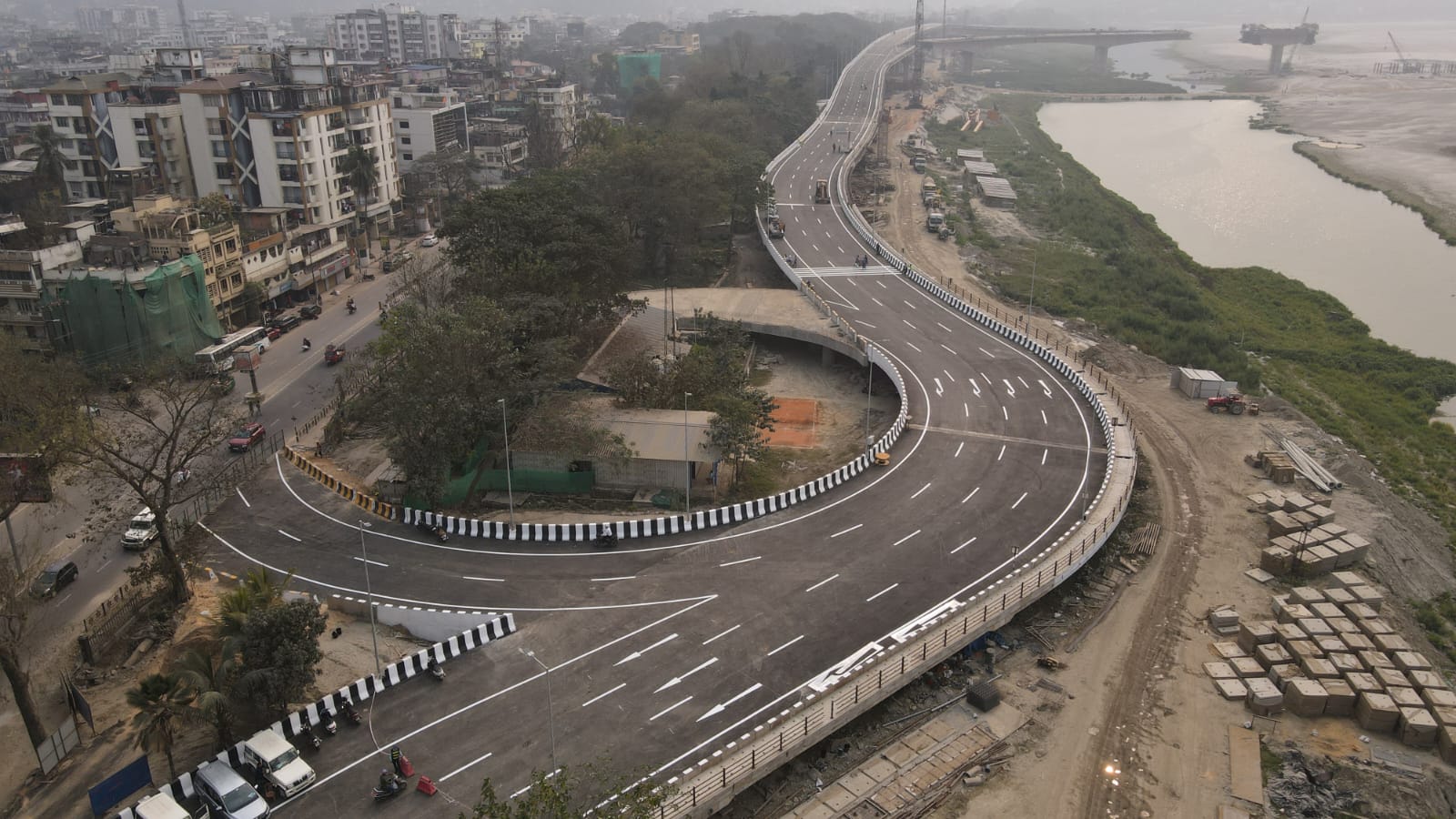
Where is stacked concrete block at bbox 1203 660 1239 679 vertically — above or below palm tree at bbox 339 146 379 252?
below

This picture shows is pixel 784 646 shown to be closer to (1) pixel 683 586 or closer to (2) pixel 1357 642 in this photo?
(1) pixel 683 586

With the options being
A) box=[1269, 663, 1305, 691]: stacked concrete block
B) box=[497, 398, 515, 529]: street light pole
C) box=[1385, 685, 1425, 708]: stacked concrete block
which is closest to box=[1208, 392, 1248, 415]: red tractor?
box=[1269, 663, 1305, 691]: stacked concrete block

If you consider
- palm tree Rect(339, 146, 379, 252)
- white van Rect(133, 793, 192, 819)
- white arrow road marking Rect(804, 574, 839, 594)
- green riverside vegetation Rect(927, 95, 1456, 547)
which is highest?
palm tree Rect(339, 146, 379, 252)

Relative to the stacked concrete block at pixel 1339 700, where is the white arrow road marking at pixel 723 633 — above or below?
above

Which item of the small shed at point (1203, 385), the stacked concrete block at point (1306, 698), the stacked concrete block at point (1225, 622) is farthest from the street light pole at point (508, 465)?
the small shed at point (1203, 385)

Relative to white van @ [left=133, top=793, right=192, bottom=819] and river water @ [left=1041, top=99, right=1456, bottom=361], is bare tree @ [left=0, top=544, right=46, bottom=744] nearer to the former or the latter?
white van @ [left=133, top=793, right=192, bottom=819]

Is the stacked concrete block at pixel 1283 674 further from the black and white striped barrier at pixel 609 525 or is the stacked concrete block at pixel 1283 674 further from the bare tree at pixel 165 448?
the bare tree at pixel 165 448

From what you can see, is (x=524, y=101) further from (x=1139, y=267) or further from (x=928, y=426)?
(x=928, y=426)
